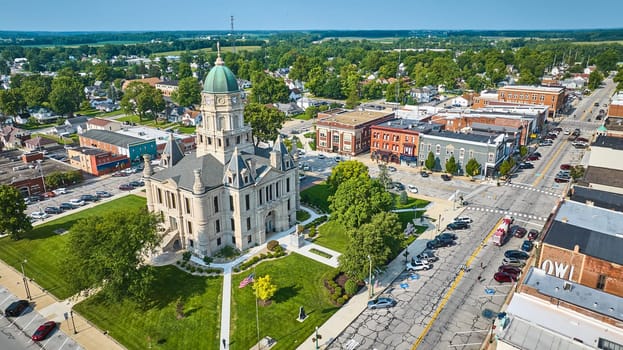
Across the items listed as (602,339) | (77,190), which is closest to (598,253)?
(602,339)

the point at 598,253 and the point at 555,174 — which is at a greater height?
the point at 598,253

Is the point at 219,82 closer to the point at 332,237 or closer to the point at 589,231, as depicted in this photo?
the point at 332,237

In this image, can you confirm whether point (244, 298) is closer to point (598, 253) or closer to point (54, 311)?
point (54, 311)

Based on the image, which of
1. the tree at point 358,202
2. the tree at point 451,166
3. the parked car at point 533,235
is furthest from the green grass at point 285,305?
the tree at point 451,166

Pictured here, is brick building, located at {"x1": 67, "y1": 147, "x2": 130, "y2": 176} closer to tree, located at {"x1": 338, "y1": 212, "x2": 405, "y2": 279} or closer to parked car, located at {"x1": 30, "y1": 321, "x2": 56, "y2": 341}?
parked car, located at {"x1": 30, "y1": 321, "x2": 56, "y2": 341}

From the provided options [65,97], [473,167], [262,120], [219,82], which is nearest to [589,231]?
[473,167]

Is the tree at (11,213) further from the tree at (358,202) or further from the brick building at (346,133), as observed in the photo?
the brick building at (346,133)
